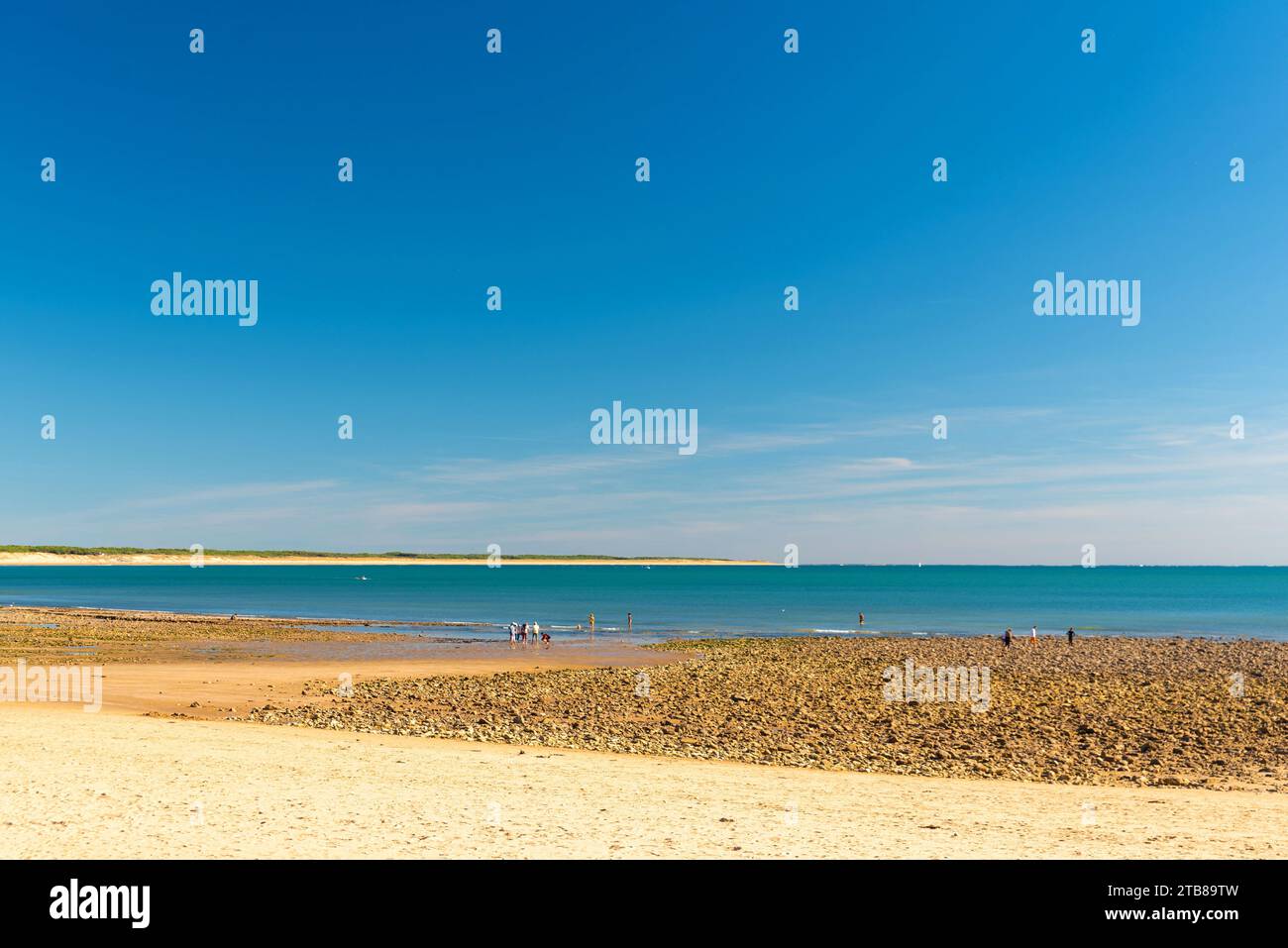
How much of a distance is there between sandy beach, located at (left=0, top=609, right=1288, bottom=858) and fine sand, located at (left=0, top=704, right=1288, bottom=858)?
0.07m

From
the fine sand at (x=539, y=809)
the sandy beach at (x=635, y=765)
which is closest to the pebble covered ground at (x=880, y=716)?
the sandy beach at (x=635, y=765)

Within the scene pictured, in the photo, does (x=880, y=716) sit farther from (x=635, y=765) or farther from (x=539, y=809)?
(x=539, y=809)

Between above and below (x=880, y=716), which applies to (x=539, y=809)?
above

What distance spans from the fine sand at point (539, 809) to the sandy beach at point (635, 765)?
7 centimetres

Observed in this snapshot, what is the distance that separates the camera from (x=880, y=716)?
90.3 feet

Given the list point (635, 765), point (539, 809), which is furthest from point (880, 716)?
point (539, 809)

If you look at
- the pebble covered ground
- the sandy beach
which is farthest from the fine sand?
the pebble covered ground

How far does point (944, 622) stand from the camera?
8325cm

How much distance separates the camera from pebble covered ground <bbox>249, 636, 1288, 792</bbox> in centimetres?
2150

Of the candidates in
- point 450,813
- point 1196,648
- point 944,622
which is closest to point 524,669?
point 450,813

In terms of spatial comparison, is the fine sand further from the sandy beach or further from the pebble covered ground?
the pebble covered ground

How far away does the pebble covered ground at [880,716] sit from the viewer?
70.5 feet

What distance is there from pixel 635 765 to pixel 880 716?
10.9 meters
